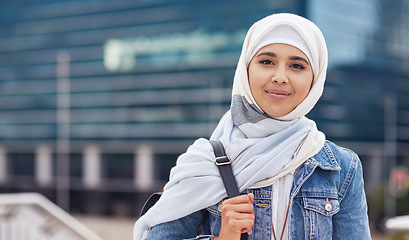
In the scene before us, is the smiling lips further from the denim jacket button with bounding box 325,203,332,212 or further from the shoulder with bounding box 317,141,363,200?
the denim jacket button with bounding box 325,203,332,212

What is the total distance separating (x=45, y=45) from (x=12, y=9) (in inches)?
239

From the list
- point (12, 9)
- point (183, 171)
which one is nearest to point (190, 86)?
point (12, 9)

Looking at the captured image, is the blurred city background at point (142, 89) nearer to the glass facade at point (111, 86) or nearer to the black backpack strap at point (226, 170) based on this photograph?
the glass facade at point (111, 86)

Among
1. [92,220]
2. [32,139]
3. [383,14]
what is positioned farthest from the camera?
[32,139]

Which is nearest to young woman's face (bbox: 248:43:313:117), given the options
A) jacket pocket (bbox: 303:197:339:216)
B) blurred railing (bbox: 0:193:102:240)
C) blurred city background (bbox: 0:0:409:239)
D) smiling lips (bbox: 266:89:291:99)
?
smiling lips (bbox: 266:89:291:99)

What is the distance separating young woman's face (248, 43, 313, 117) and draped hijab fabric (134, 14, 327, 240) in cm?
3

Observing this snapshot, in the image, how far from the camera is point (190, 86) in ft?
143

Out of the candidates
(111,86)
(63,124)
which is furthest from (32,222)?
(63,124)

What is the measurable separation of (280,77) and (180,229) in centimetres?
67

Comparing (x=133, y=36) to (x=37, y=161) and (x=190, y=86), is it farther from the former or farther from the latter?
(x=37, y=161)

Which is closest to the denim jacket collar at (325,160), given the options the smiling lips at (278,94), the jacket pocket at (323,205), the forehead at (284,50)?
the jacket pocket at (323,205)

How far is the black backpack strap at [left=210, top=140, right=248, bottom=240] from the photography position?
174cm

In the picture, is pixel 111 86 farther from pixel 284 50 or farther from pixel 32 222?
pixel 284 50

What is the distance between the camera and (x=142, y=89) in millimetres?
45500
